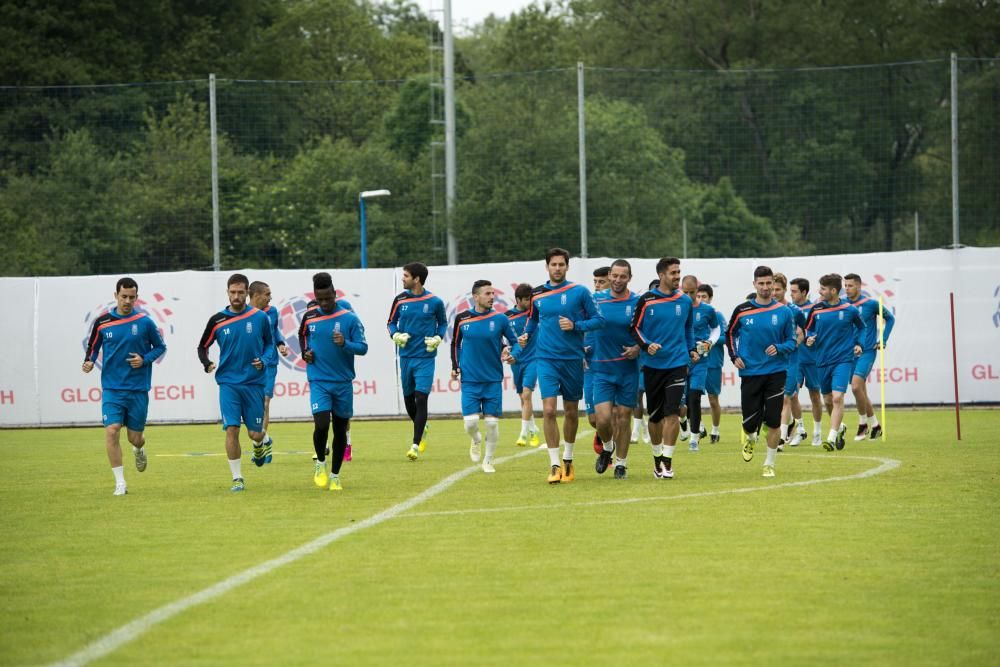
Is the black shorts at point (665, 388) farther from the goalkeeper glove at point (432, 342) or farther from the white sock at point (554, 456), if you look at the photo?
the goalkeeper glove at point (432, 342)

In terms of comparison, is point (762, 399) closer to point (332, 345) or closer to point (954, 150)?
point (332, 345)

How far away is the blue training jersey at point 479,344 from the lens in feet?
59.3

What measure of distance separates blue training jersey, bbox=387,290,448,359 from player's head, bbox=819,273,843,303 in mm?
5193

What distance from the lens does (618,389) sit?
52.5 ft

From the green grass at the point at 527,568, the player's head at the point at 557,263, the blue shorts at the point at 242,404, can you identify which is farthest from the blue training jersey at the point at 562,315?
the blue shorts at the point at 242,404

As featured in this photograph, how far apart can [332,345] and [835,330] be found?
27.4 feet

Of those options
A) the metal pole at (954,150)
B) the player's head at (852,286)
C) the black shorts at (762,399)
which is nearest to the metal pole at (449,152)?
the metal pole at (954,150)

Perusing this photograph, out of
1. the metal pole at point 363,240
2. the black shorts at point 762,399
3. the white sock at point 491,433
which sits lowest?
the white sock at point 491,433

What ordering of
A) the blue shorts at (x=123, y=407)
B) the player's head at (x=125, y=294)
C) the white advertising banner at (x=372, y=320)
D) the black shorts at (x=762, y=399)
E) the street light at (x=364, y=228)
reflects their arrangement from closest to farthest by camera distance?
the player's head at (x=125, y=294) → the blue shorts at (x=123, y=407) → the black shorts at (x=762, y=399) → the white advertising banner at (x=372, y=320) → the street light at (x=364, y=228)

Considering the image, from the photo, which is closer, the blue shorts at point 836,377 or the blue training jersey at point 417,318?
the blue training jersey at point 417,318

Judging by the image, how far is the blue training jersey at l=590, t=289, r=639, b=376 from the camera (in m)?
16.0

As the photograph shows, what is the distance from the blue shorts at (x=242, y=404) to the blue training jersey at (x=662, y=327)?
13.0ft

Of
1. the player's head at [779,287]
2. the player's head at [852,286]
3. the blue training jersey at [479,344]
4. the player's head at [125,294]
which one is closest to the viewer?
the player's head at [125,294]

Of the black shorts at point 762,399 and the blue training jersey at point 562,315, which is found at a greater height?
the blue training jersey at point 562,315
